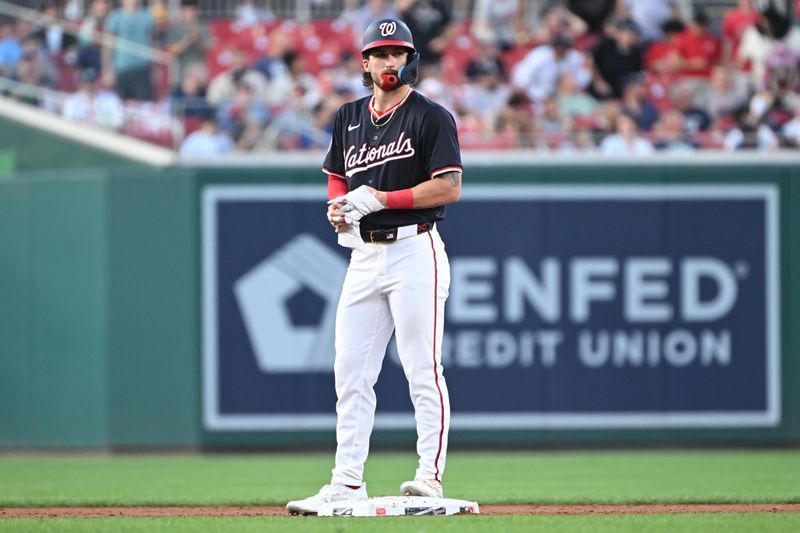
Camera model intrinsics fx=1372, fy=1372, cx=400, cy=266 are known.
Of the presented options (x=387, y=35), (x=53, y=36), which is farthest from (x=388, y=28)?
(x=53, y=36)

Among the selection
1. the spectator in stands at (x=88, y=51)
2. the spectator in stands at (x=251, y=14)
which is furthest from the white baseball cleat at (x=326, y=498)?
the spectator in stands at (x=251, y=14)

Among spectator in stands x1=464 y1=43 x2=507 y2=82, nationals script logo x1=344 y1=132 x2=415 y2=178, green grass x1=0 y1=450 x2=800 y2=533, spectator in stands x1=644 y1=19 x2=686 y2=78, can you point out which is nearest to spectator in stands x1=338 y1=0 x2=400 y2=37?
spectator in stands x1=464 y1=43 x2=507 y2=82

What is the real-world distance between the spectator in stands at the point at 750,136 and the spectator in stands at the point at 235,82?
445 centimetres

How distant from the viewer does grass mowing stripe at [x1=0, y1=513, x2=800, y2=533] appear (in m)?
5.56

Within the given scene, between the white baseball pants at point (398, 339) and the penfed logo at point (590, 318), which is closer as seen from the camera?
the white baseball pants at point (398, 339)

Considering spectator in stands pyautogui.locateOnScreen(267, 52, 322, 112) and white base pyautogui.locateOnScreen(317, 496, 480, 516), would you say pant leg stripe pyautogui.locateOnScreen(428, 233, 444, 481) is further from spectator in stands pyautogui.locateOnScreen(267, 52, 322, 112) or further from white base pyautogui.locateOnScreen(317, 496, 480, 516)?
spectator in stands pyautogui.locateOnScreen(267, 52, 322, 112)

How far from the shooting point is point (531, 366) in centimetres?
1198

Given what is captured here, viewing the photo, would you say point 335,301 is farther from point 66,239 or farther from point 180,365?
point 66,239

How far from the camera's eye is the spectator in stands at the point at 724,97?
512 inches

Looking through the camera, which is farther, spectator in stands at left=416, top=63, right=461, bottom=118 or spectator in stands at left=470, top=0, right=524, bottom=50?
spectator in stands at left=470, top=0, right=524, bottom=50

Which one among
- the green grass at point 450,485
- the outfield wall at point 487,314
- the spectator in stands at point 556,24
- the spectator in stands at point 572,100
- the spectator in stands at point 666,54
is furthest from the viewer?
the spectator in stands at point 556,24

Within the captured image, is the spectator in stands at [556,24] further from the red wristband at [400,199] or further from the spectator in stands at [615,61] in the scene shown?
the red wristband at [400,199]

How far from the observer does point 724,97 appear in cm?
1315

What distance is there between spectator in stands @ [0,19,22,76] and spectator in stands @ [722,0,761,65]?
726cm
